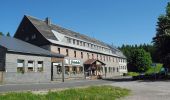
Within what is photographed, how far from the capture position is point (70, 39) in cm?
5412

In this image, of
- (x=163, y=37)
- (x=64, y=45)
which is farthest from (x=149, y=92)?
(x=64, y=45)

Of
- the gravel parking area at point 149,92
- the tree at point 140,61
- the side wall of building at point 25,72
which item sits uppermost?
the tree at point 140,61

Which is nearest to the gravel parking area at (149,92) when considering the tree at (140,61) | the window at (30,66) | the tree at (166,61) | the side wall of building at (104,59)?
the window at (30,66)

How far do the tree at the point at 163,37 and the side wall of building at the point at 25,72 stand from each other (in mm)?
18175

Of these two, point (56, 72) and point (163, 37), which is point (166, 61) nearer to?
point (163, 37)

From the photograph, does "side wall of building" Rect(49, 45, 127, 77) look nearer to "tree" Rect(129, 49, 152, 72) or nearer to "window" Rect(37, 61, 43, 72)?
"tree" Rect(129, 49, 152, 72)

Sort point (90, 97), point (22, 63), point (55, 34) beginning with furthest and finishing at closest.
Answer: point (55, 34) < point (22, 63) < point (90, 97)

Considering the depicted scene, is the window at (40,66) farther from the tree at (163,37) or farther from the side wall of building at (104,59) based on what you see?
the tree at (163,37)

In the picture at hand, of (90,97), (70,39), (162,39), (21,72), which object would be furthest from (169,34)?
(90,97)

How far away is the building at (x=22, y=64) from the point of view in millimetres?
32062

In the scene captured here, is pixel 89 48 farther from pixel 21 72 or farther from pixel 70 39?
pixel 21 72

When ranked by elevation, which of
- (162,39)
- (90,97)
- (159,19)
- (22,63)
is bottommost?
(90,97)

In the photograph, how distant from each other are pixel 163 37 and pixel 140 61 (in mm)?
45357

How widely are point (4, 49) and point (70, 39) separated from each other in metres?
23.0
